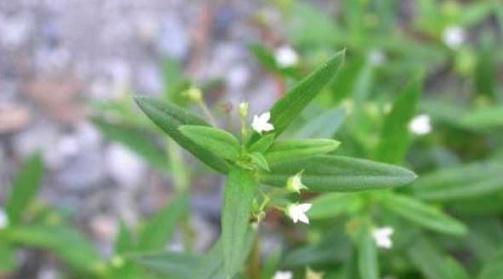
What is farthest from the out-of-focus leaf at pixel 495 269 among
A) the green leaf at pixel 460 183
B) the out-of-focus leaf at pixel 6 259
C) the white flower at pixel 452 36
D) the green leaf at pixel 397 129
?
the out-of-focus leaf at pixel 6 259

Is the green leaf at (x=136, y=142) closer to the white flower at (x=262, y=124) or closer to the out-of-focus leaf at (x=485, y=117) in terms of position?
the out-of-focus leaf at (x=485, y=117)

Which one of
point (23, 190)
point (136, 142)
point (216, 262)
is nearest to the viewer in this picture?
point (216, 262)

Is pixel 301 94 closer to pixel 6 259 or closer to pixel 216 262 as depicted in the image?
pixel 216 262

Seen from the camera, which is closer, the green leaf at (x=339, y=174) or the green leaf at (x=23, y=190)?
the green leaf at (x=339, y=174)

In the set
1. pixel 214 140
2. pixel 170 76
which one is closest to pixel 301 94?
pixel 214 140

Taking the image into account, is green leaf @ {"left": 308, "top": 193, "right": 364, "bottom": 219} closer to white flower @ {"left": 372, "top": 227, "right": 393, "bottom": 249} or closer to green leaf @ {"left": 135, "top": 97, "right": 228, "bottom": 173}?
white flower @ {"left": 372, "top": 227, "right": 393, "bottom": 249}

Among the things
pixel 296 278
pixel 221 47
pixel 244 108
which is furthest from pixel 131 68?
pixel 244 108

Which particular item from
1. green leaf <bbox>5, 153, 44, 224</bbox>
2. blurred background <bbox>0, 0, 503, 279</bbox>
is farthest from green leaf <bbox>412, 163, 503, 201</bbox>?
green leaf <bbox>5, 153, 44, 224</bbox>

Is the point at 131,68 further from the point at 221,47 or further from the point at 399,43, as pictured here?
the point at 399,43
